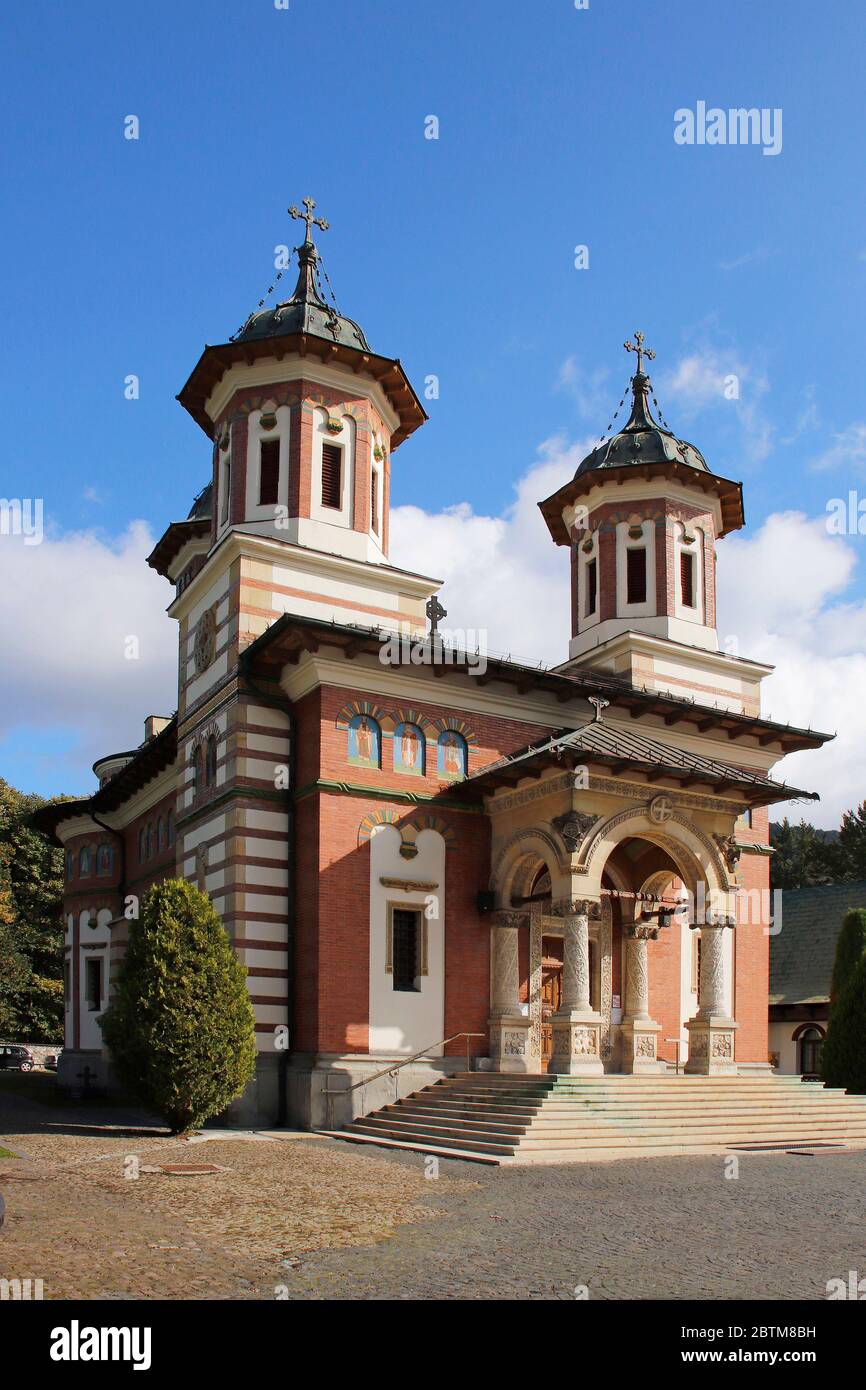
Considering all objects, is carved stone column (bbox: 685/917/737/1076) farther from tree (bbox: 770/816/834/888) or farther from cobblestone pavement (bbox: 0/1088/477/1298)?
tree (bbox: 770/816/834/888)

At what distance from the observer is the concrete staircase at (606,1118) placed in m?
18.8

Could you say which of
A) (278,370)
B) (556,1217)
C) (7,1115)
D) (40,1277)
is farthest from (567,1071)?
(278,370)

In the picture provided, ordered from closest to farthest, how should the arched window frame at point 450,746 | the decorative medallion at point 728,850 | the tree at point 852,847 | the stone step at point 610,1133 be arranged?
the stone step at point 610,1133, the decorative medallion at point 728,850, the arched window frame at point 450,746, the tree at point 852,847

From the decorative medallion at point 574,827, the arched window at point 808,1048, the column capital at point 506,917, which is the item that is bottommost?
the arched window at point 808,1048

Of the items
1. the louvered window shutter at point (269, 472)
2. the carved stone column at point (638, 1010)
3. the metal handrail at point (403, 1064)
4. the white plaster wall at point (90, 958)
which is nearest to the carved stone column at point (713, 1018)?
the carved stone column at point (638, 1010)

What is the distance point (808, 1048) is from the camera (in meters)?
40.2

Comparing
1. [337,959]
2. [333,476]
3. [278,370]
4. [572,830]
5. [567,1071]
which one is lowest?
[567,1071]

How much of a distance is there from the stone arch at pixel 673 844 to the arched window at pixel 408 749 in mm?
3907

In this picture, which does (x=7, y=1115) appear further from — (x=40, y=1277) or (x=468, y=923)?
(x=40, y=1277)

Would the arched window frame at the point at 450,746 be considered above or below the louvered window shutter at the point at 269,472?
below

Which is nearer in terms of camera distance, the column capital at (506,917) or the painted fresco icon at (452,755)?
the column capital at (506,917)

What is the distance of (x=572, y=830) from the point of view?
74.9 feet

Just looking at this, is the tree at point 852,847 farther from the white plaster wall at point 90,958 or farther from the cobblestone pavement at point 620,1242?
the cobblestone pavement at point 620,1242

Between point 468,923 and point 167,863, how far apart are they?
12.1m
